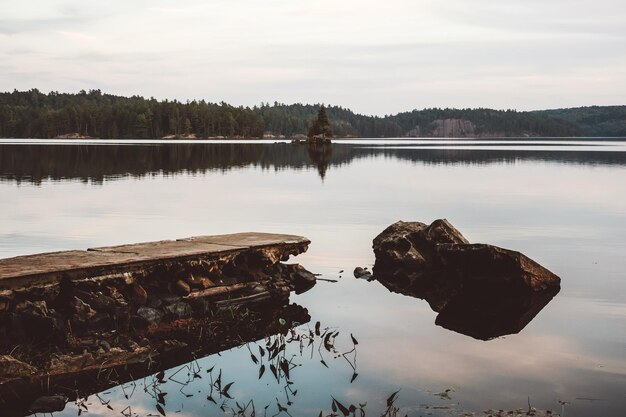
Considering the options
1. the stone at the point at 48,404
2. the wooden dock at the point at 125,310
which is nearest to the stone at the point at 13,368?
the wooden dock at the point at 125,310

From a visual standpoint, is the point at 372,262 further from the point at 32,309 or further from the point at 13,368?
the point at 13,368

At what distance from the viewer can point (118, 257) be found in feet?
54.2

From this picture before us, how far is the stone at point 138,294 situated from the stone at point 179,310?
0.55m

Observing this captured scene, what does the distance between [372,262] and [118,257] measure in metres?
10.4

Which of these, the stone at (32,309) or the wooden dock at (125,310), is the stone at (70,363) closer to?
the wooden dock at (125,310)

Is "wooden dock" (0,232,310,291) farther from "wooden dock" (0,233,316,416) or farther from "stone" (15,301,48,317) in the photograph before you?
"stone" (15,301,48,317)

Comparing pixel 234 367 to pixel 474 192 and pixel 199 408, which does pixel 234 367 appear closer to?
pixel 199 408

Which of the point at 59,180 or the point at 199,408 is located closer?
the point at 199,408

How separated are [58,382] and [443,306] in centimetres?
1037

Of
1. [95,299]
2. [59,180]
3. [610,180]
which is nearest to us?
[95,299]

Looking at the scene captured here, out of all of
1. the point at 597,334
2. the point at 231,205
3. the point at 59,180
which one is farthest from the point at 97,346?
the point at 59,180

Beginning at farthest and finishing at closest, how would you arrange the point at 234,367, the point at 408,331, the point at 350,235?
the point at 350,235
the point at 408,331
the point at 234,367

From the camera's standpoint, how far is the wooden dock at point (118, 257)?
571 inches

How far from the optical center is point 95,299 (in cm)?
1516
